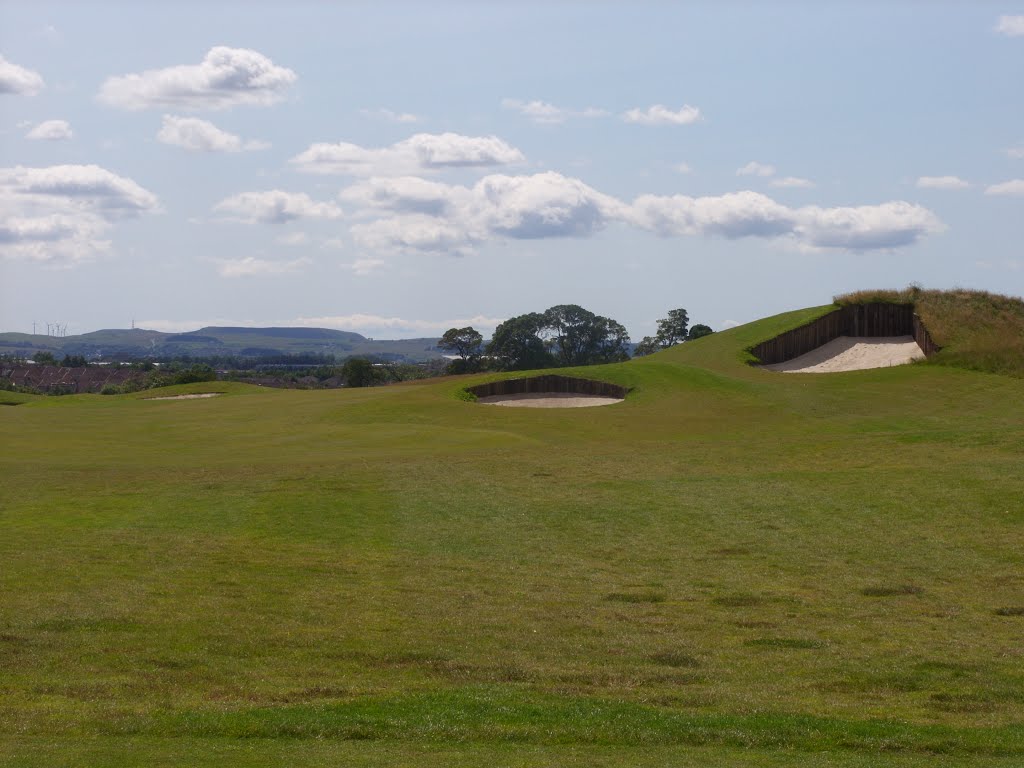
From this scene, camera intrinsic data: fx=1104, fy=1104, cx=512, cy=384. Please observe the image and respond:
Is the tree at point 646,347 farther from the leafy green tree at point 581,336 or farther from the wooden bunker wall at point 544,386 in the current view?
the wooden bunker wall at point 544,386

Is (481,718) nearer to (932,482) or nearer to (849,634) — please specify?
(849,634)

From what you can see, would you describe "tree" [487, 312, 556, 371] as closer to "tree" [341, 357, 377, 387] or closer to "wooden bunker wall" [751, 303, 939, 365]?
"tree" [341, 357, 377, 387]

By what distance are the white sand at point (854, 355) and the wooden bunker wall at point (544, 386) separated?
13.8 m

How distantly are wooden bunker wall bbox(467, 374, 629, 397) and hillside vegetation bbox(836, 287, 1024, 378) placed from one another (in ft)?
70.0

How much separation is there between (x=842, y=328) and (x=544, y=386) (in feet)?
82.2

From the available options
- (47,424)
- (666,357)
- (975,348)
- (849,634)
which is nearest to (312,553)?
(849,634)

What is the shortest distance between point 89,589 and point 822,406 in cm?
4595

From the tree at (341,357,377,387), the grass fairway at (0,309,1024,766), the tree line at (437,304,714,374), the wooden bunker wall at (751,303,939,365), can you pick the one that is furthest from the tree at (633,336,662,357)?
the grass fairway at (0,309,1024,766)

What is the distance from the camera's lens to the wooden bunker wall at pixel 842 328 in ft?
254

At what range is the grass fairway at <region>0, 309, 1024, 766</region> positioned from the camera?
12297mm

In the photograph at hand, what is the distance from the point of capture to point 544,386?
6788cm

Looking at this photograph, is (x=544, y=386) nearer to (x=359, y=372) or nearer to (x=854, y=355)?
(x=854, y=355)

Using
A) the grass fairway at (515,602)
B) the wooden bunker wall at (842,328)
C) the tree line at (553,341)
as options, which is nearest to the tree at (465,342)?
the tree line at (553,341)

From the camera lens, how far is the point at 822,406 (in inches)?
2313
